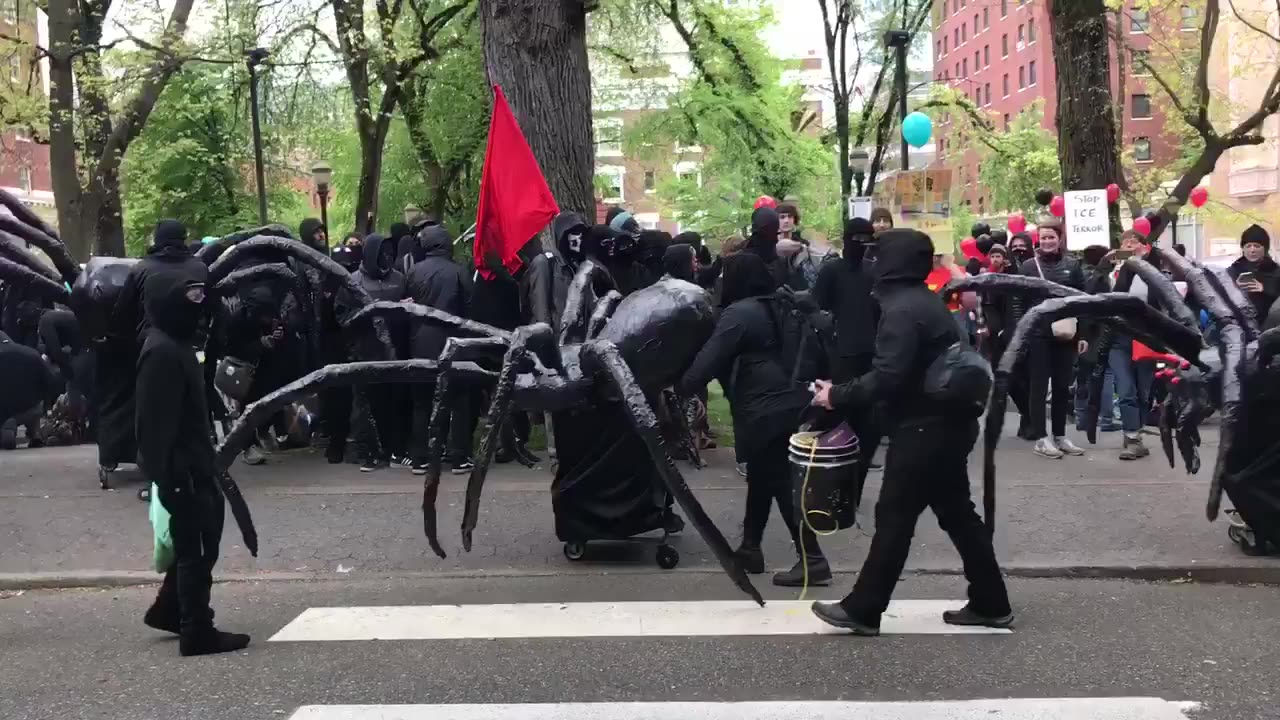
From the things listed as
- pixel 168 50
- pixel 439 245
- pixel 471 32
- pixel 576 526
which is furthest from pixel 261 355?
pixel 471 32

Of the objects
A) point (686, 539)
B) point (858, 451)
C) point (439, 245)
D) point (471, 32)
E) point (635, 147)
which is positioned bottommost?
point (686, 539)

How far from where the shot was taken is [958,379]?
528 centimetres

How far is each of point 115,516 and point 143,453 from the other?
3.20 m

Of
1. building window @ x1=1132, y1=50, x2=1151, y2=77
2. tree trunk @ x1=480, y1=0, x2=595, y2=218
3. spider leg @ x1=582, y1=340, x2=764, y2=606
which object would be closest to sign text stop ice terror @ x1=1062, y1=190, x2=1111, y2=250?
tree trunk @ x1=480, y1=0, x2=595, y2=218

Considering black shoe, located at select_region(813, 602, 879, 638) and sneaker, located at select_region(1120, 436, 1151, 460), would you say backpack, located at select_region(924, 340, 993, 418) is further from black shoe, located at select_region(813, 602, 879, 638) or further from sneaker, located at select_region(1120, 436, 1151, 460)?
sneaker, located at select_region(1120, 436, 1151, 460)

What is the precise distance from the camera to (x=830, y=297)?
8367 mm

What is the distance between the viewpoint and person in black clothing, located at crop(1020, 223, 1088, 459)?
9422 mm

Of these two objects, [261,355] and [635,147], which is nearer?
[261,355]

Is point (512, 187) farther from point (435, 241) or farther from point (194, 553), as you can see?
point (194, 553)

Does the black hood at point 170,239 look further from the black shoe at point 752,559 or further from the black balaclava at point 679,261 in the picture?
the black shoe at point 752,559

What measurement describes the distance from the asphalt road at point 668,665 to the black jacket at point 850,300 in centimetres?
251

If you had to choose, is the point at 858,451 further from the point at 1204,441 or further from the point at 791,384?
the point at 1204,441

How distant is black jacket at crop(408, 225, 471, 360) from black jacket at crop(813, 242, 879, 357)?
10.0ft

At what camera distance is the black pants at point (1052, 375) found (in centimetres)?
909
